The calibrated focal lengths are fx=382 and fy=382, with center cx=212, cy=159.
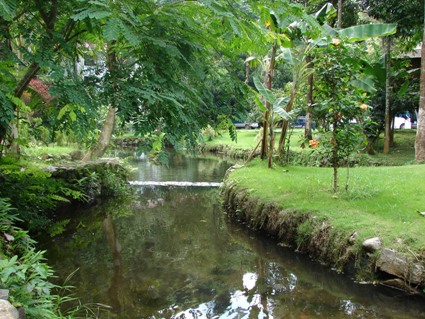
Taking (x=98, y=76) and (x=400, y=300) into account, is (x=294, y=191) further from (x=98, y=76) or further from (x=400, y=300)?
(x=98, y=76)

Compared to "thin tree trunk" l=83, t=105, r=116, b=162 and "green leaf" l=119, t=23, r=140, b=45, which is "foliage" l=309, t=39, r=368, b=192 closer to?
"green leaf" l=119, t=23, r=140, b=45

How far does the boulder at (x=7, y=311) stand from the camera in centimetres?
226

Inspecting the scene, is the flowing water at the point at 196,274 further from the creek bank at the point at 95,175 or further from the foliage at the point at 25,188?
the creek bank at the point at 95,175

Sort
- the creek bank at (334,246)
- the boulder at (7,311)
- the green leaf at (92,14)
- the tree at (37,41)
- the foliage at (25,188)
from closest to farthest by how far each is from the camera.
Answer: the boulder at (7,311)
the green leaf at (92,14)
the tree at (37,41)
the creek bank at (334,246)
the foliage at (25,188)

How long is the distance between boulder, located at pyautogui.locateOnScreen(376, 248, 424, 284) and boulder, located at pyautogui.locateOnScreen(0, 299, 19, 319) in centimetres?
443

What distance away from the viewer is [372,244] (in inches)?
208

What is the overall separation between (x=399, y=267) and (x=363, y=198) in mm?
2187

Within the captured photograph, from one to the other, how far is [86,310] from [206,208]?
6036 mm

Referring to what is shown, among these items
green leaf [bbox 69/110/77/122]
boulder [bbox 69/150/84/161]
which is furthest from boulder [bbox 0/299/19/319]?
boulder [bbox 69/150/84/161]

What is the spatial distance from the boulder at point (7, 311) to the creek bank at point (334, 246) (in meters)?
4.44

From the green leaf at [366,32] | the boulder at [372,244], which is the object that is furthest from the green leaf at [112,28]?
the green leaf at [366,32]

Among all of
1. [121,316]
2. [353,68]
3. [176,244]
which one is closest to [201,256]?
[176,244]

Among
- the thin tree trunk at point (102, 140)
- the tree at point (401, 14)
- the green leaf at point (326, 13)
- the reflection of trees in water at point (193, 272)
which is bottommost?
A: the reflection of trees in water at point (193, 272)

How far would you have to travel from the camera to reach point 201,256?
21.8 feet
